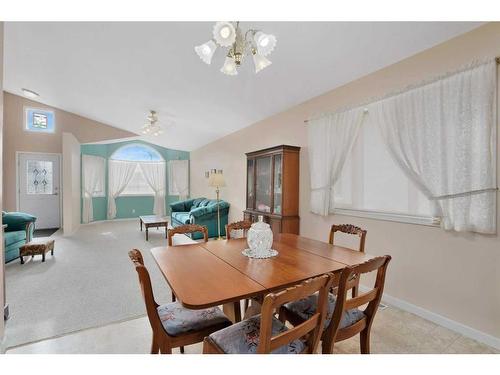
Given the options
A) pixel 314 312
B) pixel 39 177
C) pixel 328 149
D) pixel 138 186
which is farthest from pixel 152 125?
pixel 314 312

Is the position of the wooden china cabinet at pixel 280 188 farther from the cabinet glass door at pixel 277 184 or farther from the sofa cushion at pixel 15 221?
the sofa cushion at pixel 15 221

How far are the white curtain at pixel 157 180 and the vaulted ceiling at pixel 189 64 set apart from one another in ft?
9.43

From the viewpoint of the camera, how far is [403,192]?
2439mm

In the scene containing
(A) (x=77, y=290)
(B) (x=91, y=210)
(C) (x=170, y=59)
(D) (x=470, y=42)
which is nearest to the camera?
(D) (x=470, y=42)

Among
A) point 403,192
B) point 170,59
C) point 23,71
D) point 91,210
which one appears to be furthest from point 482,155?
point 91,210

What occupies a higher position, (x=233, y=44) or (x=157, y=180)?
(x=233, y=44)

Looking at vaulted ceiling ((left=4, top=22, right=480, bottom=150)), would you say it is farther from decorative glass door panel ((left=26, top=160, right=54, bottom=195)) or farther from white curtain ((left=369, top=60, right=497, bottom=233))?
decorative glass door panel ((left=26, top=160, right=54, bottom=195))

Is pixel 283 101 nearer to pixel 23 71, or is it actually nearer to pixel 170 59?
pixel 170 59

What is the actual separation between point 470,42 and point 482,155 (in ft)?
2.93

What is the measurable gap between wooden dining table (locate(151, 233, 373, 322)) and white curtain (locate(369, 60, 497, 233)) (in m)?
0.97

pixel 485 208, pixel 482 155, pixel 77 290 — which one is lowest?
pixel 77 290

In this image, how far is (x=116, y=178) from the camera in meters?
7.57

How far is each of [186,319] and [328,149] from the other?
8.00ft

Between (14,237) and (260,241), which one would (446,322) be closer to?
(260,241)
